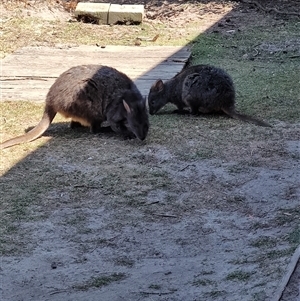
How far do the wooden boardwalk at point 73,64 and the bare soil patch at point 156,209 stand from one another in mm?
776

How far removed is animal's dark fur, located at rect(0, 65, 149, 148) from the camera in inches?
265

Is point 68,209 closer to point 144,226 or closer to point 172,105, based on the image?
point 144,226

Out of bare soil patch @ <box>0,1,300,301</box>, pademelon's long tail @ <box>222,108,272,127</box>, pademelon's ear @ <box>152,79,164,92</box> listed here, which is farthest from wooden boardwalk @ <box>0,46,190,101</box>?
pademelon's long tail @ <box>222,108,272,127</box>

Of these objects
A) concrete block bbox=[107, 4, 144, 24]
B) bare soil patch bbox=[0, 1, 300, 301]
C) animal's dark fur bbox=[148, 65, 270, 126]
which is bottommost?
bare soil patch bbox=[0, 1, 300, 301]

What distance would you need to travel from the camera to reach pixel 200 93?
7547 millimetres

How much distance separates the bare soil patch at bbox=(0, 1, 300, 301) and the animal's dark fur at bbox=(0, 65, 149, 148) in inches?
5.7

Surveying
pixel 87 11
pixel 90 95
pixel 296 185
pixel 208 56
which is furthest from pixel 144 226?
pixel 87 11

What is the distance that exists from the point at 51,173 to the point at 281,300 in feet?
9.04

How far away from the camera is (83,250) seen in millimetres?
4723

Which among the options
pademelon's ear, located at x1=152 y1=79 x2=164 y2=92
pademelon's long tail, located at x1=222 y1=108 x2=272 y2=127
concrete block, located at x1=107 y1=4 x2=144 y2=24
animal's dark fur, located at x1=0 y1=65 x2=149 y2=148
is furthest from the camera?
concrete block, located at x1=107 y1=4 x2=144 y2=24

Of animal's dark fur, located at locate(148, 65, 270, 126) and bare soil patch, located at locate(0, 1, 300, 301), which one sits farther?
animal's dark fur, located at locate(148, 65, 270, 126)

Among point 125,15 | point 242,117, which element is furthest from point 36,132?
point 125,15

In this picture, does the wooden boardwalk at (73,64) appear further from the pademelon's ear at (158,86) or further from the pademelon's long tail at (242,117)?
the pademelon's long tail at (242,117)

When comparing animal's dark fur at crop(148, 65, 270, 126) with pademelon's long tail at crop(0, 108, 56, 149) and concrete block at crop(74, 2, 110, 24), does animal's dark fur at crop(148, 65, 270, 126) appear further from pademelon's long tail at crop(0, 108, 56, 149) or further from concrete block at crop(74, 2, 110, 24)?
concrete block at crop(74, 2, 110, 24)
